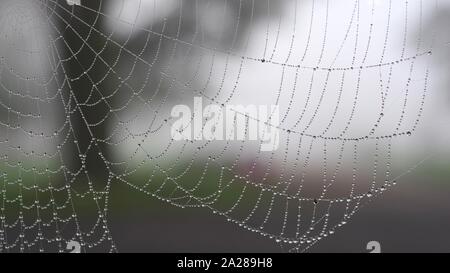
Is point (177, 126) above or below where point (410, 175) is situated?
above

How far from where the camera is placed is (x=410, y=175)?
716cm

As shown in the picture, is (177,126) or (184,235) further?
(184,235)

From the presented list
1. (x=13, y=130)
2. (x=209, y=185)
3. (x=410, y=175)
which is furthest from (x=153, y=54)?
(x=410, y=175)

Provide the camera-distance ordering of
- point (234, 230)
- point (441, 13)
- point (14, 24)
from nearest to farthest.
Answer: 1. point (14, 24)
2. point (441, 13)
3. point (234, 230)

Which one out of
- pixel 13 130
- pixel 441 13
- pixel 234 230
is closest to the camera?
pixel 13 130

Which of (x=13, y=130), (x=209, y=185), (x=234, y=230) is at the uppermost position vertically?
(x=13, y=130)

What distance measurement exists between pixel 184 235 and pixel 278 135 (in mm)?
2183

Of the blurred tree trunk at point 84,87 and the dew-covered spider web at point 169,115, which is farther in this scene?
the blurred tree trunk at point 84,87

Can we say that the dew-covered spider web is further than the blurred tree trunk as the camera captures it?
No

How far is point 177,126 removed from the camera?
430 cm

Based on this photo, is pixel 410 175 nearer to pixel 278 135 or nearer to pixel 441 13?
pixel 441 13

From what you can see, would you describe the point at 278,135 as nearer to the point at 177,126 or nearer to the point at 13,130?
the point at 177,126

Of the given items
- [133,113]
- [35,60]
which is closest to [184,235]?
[133,113]
